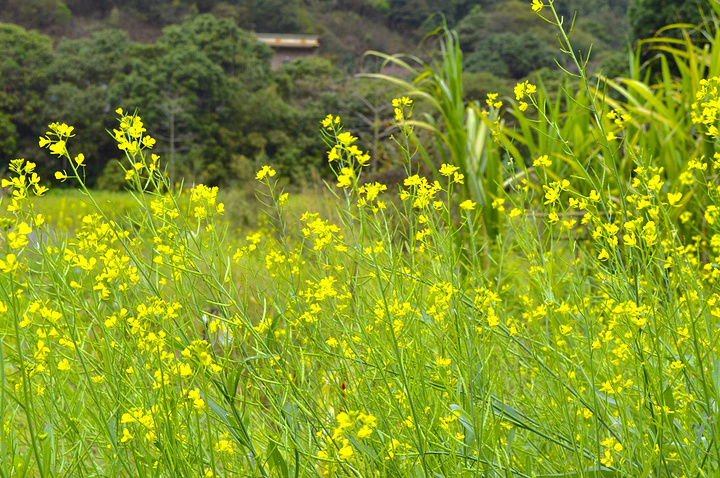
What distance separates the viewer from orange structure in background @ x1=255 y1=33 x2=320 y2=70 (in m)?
26.8

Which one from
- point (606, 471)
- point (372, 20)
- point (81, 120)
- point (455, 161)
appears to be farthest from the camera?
point (372, 20)

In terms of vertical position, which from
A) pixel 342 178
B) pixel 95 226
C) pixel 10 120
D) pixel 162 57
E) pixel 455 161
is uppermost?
pixel 342 178

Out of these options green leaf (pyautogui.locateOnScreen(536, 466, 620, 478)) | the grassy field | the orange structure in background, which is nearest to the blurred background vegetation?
the orange structure in background

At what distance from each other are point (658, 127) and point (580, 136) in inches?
16.7

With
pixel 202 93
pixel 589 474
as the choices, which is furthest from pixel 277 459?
pixel 202 93

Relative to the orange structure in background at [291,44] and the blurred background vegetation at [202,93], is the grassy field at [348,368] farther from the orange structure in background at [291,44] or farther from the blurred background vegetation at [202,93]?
the orange structure in background at [291,44]

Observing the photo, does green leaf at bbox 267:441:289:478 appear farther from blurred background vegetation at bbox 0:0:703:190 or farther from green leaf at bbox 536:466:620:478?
blurred background vegetation at bbox 0:0:703:190

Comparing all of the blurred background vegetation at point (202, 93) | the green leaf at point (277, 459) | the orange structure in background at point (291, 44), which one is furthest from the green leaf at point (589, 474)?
the orange structure in background at point (291, 44)

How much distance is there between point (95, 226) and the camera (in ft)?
4.50

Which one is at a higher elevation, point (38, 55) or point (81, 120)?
point (38, 55)

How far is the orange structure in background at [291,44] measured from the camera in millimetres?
26797

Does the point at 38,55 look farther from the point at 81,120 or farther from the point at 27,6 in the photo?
the point at 27,6

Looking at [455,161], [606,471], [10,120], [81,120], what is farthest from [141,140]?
[10,120]

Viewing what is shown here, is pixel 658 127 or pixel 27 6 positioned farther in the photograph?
pixel 27 6
